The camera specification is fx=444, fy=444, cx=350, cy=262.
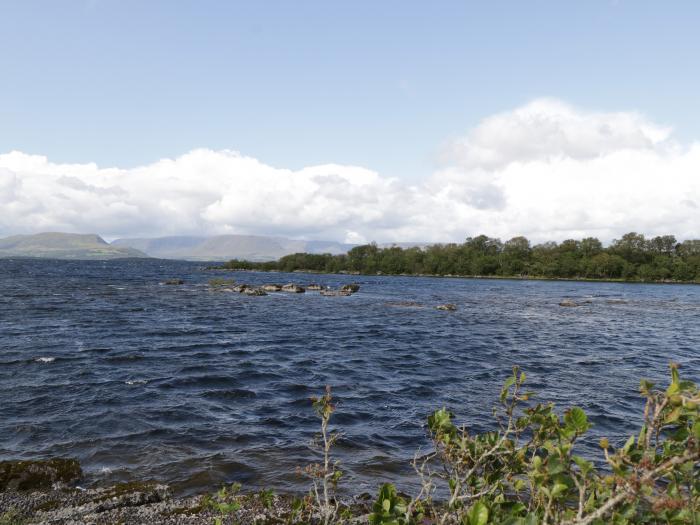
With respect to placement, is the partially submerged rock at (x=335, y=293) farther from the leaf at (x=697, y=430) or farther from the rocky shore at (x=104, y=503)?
the leaf at (x=697, y=430)

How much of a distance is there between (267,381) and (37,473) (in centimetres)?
1093

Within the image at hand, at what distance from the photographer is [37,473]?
10.8 m

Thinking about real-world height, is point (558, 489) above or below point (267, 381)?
above

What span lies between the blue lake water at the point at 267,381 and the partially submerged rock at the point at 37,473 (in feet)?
1.94

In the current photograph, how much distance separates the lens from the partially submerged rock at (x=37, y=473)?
34.0 ft

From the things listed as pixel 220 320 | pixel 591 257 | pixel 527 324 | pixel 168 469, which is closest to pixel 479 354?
pixel 527 324

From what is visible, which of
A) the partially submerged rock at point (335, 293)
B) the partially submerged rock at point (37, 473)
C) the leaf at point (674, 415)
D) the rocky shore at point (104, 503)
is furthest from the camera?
the partially submerged rock at point (335, 293)

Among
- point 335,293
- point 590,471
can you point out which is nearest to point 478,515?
point 590,471

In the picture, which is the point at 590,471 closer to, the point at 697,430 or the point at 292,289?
the point at 697,430

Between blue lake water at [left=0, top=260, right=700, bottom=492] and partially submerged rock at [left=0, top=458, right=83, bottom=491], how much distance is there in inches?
23.3

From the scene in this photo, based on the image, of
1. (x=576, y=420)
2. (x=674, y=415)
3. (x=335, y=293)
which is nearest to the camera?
(x=674, y=415)

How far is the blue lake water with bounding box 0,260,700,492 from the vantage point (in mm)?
12812

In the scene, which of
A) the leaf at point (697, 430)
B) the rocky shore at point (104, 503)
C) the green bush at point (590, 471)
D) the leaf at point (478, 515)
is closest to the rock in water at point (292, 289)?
the rocky shore at point (104, 503)

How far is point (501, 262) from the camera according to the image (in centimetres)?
19788
